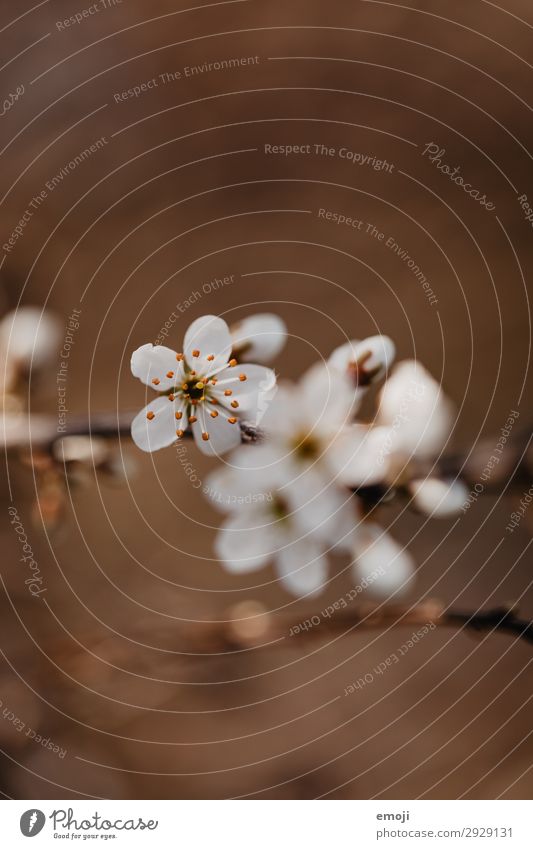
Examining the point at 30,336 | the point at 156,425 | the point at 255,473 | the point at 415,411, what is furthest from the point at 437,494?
the point at 30,336

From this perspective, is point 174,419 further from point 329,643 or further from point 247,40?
point 247,40

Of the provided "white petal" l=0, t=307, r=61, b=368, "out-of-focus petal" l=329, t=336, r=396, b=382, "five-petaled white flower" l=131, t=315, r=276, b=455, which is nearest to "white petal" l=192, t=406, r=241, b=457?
"five-petaled white flower" l=131, t=315, r=276, b=455

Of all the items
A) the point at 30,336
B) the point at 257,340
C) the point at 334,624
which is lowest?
the point at 334,624

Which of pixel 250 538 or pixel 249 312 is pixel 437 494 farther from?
pixel 249 312

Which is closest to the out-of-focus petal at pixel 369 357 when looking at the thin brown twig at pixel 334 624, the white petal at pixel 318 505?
the white petal at pixel 318 505

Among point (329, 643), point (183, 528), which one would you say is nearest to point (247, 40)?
point (183, 528)

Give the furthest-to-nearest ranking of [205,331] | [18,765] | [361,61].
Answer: [361,61] < [18,765] < [205,331]
